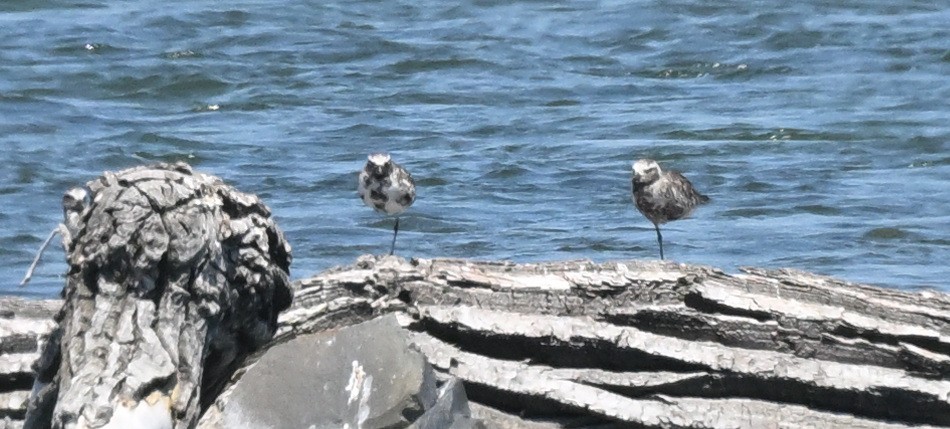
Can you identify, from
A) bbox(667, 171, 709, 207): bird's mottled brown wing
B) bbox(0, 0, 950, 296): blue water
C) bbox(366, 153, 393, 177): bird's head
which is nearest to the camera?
bbox(366, 153, 393, 177): bird's head

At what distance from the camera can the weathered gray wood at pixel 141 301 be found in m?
3.28

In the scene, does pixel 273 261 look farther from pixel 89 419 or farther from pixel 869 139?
pixel 869 139

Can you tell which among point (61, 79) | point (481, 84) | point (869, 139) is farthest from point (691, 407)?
point (61, 79)

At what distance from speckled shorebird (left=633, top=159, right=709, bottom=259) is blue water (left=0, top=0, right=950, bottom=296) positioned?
0.59 meters

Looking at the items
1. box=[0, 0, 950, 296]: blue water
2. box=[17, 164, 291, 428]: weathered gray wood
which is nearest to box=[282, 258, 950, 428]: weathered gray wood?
box=[17, 164, 291, 428]: weathered gray wood

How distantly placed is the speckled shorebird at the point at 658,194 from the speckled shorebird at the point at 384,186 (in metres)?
1.12

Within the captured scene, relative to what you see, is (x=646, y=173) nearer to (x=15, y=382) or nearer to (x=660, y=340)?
(x=660, y=340)

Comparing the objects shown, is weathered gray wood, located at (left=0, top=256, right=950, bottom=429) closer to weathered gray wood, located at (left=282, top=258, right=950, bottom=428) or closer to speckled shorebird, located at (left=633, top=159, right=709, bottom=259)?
weathered gray wood, located at (left=282, top=258, right=950, bottom=428)

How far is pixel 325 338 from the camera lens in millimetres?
3695

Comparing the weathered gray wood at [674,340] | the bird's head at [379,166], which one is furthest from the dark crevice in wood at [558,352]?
the bird's head at [379,166]

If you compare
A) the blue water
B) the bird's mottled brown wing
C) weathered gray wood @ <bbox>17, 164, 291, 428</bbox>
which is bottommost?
the blue water

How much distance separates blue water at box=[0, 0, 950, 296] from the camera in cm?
916

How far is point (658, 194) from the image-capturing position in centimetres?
773

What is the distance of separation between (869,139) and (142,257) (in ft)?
30.4
